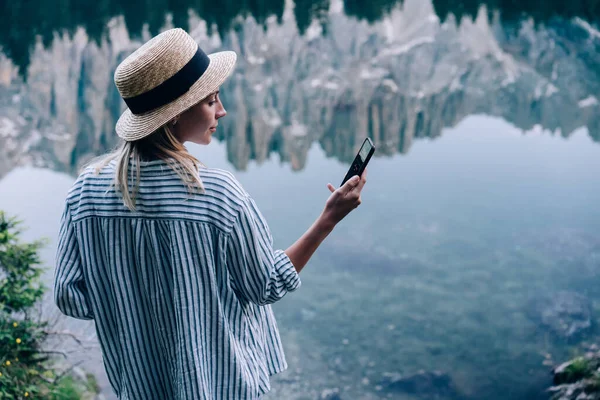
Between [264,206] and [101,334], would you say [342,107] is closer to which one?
[264,206]

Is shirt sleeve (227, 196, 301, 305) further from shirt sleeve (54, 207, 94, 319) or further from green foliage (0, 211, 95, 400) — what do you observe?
green foliage (0, 211, 95, 400)

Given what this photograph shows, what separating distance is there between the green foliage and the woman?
1511 millimetres

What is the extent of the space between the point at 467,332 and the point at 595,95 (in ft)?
13.2

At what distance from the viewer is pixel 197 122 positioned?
103 cm

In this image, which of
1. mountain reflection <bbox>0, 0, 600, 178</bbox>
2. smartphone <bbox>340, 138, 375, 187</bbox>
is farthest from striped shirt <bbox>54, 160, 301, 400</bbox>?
mountain reflection <bbox>0, 0, 600, 178</bbox>

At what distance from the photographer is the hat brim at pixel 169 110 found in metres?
0.98

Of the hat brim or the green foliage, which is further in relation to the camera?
the green foliage

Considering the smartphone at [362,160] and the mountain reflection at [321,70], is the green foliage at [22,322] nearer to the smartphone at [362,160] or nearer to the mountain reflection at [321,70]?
the smartphone at [362,160]

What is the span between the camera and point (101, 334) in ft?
3.62

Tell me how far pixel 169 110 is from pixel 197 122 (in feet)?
0.19

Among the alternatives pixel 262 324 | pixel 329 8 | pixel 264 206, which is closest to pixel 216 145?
pixel 264 206

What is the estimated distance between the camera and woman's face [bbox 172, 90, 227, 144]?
1.02 m

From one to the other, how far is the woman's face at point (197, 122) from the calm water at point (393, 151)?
2438 millimetres

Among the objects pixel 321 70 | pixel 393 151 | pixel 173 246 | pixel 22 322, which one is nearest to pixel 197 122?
pixel 173 246
